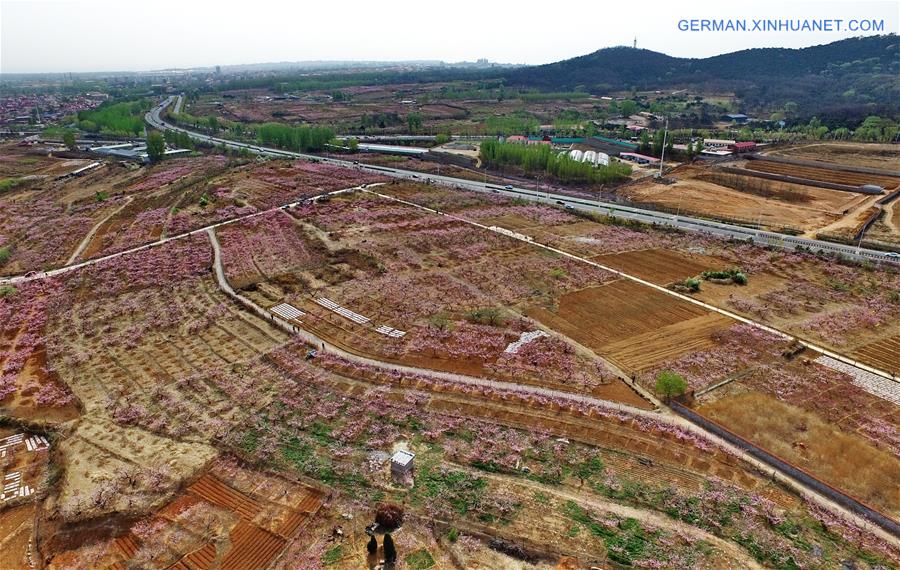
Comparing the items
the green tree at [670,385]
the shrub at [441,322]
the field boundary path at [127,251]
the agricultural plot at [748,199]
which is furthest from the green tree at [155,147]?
the green tree at [670,385]

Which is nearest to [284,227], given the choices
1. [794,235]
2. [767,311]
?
[767,311]

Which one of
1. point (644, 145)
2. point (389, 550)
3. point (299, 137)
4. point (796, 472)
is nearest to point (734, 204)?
point (644, 145)

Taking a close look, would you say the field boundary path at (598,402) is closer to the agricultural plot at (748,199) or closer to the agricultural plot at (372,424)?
the agricultural plot at (372,424)

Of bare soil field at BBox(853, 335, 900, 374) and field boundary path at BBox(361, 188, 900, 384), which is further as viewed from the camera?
field boundary path at BBox(361, 188, 900, 384)

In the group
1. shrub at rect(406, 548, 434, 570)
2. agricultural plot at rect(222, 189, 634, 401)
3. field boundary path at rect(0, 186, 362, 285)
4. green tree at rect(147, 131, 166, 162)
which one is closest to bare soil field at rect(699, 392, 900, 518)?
agricultural plot at rect(222, 189, 634, 401)

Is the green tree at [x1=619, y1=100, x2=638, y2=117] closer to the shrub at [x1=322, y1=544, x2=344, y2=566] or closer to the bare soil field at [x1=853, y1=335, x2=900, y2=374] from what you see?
the bare soil field at [x1=853, y1=335, x2=900, y2=374]

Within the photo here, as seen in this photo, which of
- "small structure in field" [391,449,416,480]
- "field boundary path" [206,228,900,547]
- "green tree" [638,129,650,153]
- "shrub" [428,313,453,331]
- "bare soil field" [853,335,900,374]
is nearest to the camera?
"field boundary path" [206,228,900,547]

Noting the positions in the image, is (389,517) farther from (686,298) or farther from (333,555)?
(686,298)

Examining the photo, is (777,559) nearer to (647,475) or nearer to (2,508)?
(647,475)
